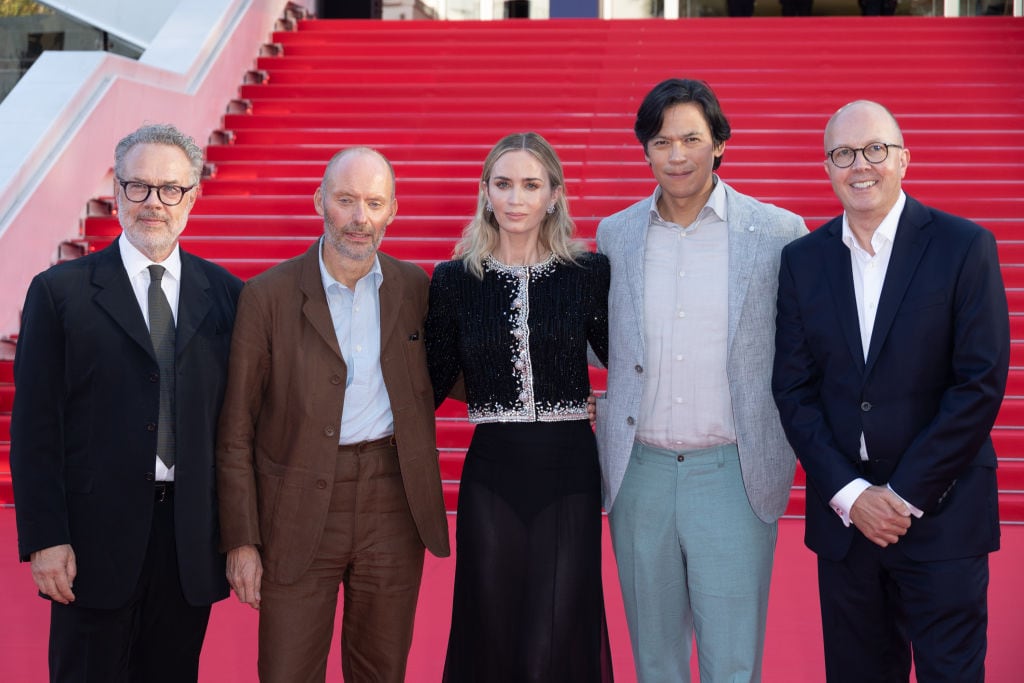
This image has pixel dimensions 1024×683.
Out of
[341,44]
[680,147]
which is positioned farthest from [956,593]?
[341,44]

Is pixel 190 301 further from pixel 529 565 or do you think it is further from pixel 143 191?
pixel 529 565

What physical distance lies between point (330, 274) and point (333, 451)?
487mm

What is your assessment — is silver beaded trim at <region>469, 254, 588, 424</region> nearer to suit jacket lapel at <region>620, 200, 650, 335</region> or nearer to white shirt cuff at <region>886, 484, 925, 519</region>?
suit jacket lapel at <region>620, 200, 650, 335</region>

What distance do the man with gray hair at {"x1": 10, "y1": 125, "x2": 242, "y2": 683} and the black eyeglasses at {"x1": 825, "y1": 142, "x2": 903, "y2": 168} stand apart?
1694 millimetres

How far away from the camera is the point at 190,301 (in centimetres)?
275

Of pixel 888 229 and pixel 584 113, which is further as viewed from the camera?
pixel 584 113

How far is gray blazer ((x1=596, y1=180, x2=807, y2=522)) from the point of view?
9.32 feet

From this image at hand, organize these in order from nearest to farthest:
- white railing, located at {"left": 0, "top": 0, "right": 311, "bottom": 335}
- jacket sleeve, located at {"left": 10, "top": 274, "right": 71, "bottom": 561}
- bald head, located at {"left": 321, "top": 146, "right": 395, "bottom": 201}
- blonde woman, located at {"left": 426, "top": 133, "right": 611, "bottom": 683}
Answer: jacket sleeve, located at {"left": 10, "top": 274, "right": 71, "bottom": 561}
blonde woman, located at {"left": 426, "top": 133, "right": 611, "bottom": 683}
bald head, located at {"left": 321, "top": 146, "right": 395, "bottom": 201}
white railing, located at {"left": 0, "top": 0, "right": 311, "bottom": 335}

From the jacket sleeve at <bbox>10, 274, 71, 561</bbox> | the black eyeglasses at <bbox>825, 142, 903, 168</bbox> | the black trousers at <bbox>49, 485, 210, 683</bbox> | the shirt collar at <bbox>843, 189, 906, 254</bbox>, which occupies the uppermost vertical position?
the black eyeglasses at <bbox>825, 142, 903, 168</bbox>

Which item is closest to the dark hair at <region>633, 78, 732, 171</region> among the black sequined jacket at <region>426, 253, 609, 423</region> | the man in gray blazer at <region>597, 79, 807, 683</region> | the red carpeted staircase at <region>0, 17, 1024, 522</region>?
the man in gray blazer at <region>597, 79, 807, 683</region>

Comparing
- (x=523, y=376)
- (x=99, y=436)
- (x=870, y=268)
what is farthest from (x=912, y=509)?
(x=99, y=436)

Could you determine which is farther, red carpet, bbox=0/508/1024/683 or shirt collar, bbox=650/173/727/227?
red carpet, bbox=0/508/1024/683

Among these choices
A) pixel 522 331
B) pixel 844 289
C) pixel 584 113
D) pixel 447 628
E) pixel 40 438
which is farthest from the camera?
pixel 584 113

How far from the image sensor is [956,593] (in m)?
2.62
